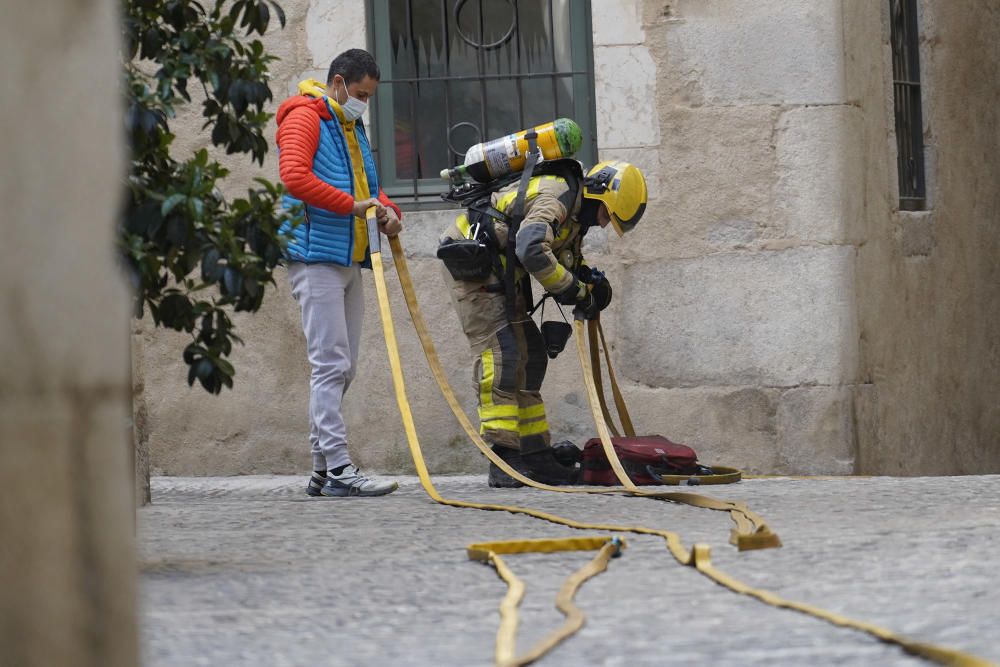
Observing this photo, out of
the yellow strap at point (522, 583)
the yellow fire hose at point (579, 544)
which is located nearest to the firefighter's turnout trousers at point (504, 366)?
the yellow fire hose at point (579, 544)

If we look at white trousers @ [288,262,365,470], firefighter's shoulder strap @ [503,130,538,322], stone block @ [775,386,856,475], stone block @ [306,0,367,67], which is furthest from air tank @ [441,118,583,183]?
stone block @ [775,386,856,475]

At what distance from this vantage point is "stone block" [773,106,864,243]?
28.0 feet

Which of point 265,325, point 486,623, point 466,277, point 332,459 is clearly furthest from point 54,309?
point 265,325

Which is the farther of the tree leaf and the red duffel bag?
the red duffel bag

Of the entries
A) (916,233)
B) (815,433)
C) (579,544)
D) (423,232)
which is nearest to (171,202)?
(579,544)

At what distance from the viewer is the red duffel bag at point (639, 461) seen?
7.52 metres

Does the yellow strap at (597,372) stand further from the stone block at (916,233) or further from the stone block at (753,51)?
the stone block at (916,233)

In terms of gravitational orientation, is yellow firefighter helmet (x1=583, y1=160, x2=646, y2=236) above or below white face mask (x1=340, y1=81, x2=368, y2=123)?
below

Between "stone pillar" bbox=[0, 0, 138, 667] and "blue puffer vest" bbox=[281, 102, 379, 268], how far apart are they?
4.71 metres

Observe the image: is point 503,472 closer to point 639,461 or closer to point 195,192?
point 639,461

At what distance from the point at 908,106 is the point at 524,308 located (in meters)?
3.21

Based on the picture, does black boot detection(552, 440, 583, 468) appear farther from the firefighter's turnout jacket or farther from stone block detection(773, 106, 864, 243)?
stone block detection(773, 106, 864, 243)

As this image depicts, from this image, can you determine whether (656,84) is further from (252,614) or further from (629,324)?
(252,614)

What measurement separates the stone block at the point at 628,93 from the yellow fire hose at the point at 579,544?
139 centimetres
